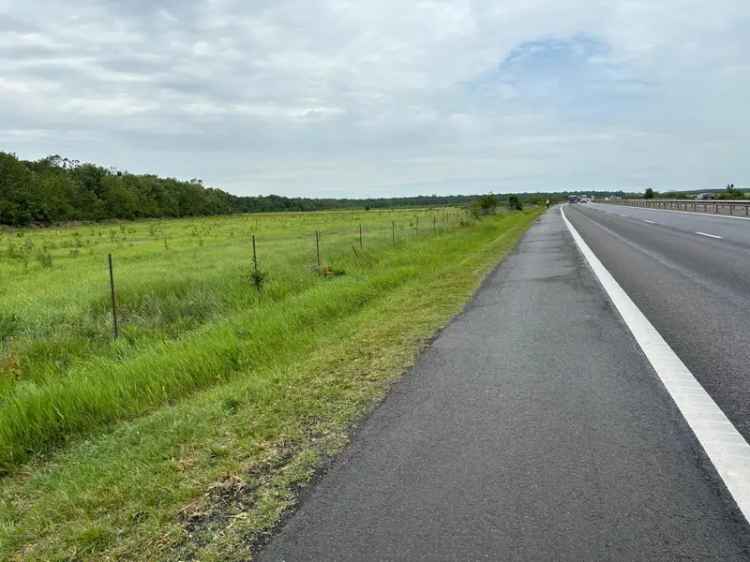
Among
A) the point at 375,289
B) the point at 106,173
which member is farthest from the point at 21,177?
the point at 375,289

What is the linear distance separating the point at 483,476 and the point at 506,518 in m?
0.47

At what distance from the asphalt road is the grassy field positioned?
362mm

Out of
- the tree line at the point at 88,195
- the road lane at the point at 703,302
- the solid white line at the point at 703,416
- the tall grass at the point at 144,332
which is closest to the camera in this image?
the solid white line at the point at 703,416

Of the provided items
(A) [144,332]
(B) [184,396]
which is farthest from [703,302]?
(A) [144,332]

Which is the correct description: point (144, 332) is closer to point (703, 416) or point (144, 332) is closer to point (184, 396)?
point (184, 396)

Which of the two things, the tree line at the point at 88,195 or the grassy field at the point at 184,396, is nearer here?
the grassy field at the point at 184,396

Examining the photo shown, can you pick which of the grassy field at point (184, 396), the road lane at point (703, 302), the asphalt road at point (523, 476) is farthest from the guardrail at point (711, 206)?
the asphalt road at point (523, 476)

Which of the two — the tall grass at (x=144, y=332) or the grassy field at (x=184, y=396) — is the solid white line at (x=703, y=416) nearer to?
the grassy field at (x=184, y=396)

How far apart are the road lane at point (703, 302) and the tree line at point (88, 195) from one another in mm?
81011

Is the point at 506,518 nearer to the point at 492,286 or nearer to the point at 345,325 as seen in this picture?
the point at 345,325

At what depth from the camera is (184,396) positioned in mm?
6652

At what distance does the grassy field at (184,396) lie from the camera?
11.0 feet

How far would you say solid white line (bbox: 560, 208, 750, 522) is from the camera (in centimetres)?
316

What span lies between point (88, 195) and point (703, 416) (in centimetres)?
10733
